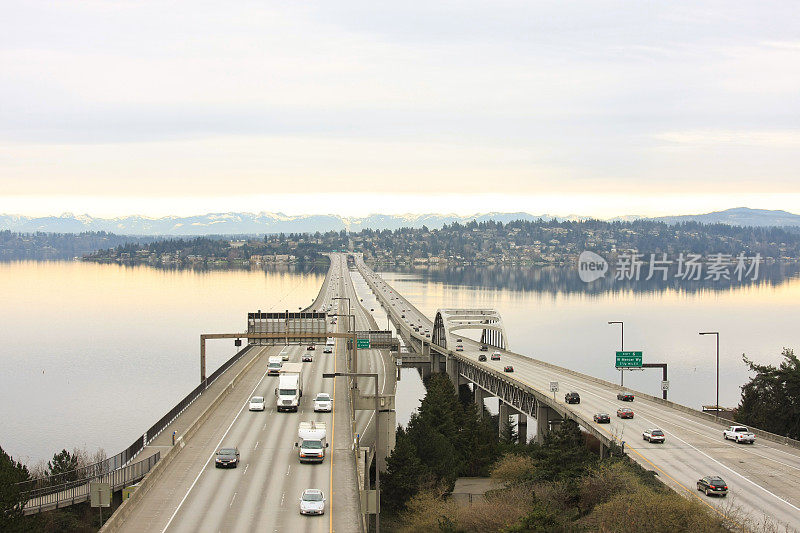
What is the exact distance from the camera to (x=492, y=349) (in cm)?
9075

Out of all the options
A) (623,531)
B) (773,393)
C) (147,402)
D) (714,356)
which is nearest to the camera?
(623,531)

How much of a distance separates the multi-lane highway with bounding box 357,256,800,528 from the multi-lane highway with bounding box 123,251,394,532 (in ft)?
39.5

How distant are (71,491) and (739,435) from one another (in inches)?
1120

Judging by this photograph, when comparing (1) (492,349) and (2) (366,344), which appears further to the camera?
(1) (492,349)

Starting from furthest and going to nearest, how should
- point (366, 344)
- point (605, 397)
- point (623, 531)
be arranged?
point (366, 344), point (605, 397), point (623, 531)

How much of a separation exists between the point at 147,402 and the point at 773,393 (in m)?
48.6

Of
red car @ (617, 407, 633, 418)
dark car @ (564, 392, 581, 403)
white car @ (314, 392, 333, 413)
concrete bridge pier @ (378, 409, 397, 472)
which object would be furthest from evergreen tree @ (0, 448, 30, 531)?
dark car @ (564, 392, 581, 403)

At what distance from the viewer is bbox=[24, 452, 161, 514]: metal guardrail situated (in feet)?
98.3

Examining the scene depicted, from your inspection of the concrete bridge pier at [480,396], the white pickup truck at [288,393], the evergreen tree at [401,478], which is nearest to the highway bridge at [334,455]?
the white pickup truck at [288,393]

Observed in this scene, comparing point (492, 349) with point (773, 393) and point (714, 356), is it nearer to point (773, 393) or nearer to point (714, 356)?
point (714, 356)

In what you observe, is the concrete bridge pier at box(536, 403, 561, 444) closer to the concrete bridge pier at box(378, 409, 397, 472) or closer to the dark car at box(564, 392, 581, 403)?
the dark car at box(564, 392, 581, 403)

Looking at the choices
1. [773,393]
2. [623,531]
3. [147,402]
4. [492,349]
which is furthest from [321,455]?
[492,349]

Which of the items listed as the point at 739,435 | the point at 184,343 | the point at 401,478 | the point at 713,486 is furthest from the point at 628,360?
the point at 184,343

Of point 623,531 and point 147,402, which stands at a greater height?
point 623,531
